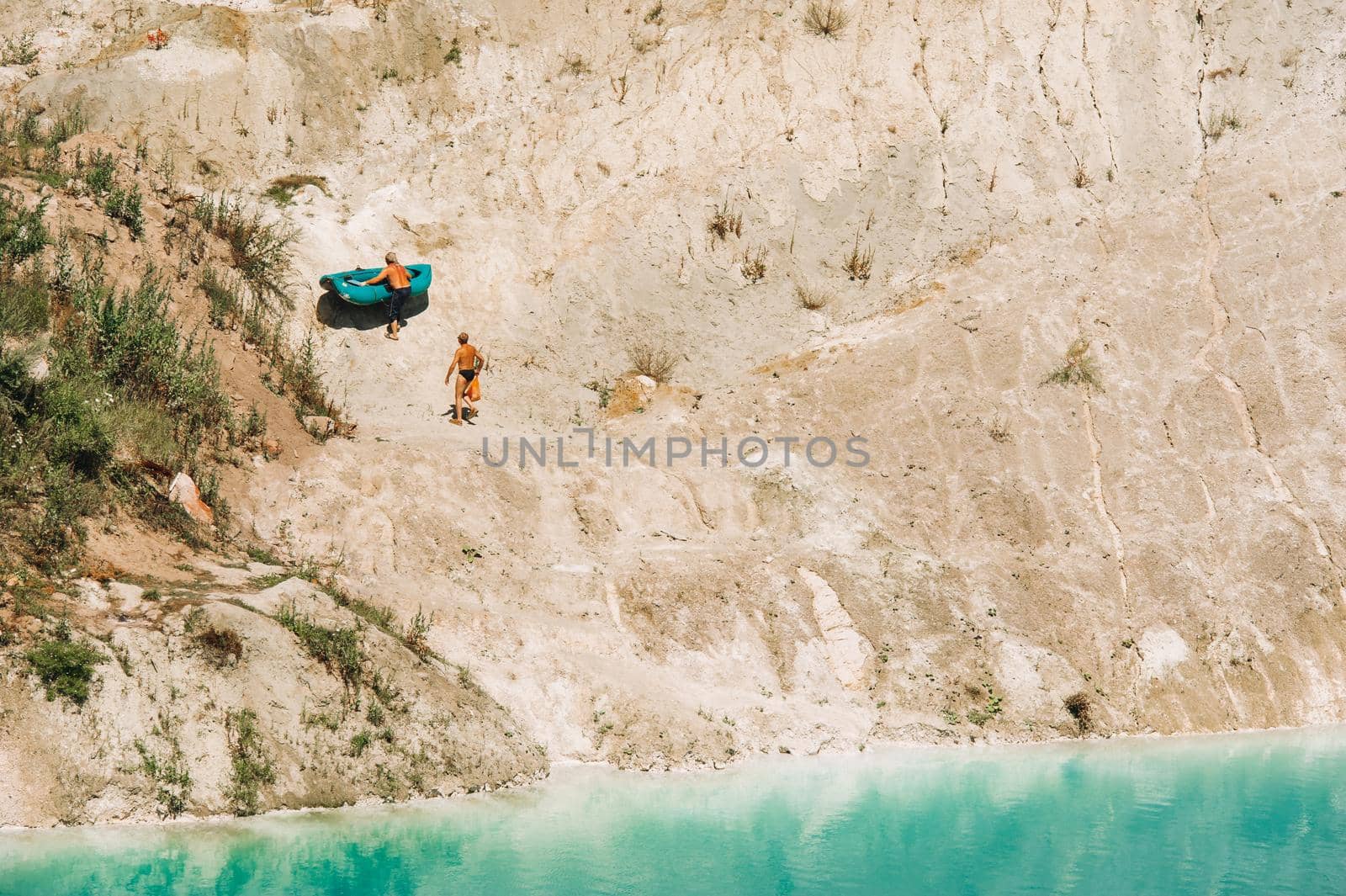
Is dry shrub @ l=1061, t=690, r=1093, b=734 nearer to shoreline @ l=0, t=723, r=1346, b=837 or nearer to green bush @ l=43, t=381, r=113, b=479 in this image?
shoreline @ l=0, t=723, r=1346, b=837

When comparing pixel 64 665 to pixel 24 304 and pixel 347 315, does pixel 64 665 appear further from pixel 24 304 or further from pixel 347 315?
pixel 347 315

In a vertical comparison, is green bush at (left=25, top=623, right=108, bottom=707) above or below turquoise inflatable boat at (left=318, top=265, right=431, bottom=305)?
below

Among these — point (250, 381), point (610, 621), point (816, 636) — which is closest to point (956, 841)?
point (816, 636)

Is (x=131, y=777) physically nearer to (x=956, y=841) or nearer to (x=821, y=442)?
(x=956, y=841)

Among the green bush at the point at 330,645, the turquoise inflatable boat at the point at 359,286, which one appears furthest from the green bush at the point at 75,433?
the turquoise inflatable boat at the point at 359,286

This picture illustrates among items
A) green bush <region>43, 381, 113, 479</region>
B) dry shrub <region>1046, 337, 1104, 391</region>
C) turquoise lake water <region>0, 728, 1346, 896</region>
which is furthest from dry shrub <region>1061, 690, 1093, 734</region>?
green bush <region>43, 381, 113, 479</region>

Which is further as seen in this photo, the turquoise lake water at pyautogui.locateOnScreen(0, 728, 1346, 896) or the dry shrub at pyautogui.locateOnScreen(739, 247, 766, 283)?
the dry shrub at pyautogui.locateOnScreen(739, 247, 766, 283)
